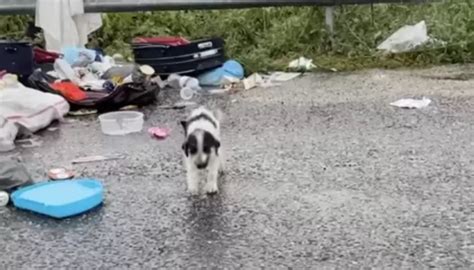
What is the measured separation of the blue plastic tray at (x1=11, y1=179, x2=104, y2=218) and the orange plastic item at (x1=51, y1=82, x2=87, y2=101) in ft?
7.81

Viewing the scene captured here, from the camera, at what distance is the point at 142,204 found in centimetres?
529

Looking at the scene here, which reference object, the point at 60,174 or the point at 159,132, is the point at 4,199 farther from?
the point at 159,132

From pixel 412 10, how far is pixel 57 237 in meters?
6.49

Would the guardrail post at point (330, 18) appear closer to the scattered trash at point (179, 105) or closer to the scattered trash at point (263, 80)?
the scattered trash at point (263, 80)

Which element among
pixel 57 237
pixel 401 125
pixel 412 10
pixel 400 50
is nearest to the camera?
pixel 57 237

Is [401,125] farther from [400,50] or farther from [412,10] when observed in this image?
[412,10]

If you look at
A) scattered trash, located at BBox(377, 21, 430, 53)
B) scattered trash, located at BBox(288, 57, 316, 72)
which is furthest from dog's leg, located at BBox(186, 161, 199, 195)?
scattered trash, located at BBox(377, 21, 430, 53)

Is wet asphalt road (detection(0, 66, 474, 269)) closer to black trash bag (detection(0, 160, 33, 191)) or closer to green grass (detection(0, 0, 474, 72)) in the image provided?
black trash bag (detection(0, 160, 33, 191))

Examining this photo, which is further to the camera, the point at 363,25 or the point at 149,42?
the point at 363,25

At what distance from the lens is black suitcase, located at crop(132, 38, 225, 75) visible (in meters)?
8.66

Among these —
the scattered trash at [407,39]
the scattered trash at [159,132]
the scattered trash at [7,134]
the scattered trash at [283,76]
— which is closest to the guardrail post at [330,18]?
the scattered trash at [407,39]

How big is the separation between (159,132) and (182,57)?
1.94m

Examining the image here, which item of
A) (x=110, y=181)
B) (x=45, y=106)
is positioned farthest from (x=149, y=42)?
(x=110, y=181)

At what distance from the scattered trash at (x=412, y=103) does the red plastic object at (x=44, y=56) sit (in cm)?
339
